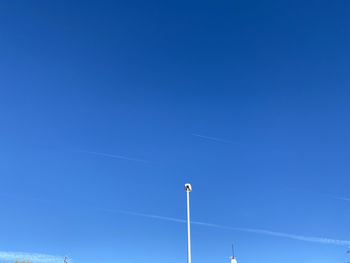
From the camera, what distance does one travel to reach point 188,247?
20375mm

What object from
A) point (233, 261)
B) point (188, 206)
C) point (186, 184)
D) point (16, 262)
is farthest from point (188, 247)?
point (16, 262)

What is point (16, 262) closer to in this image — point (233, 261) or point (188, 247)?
point (233, 261)

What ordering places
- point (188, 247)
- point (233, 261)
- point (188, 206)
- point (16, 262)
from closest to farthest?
point (188, 247), point (188, 206), point (233, 261), point (16, 262)

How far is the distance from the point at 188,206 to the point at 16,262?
86220 mm

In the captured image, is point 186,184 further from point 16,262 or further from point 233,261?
point 16,262

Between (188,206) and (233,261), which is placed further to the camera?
(233,261)

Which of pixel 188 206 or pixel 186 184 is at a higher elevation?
pixel 186 184

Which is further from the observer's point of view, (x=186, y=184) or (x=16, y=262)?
(x=16, y=262)

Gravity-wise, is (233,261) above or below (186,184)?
below

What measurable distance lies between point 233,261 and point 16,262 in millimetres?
73491

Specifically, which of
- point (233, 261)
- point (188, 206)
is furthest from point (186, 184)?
point (233, 261)

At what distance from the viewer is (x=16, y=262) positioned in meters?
75.5

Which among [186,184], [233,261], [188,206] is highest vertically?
[186,184]

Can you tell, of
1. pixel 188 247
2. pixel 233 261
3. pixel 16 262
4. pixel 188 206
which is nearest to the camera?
pixel 188 247
